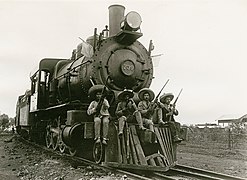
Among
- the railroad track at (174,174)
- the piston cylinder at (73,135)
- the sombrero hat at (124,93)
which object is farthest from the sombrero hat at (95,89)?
the railroad track at (174,174)

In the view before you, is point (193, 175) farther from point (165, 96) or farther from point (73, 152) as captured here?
point (73, 152)

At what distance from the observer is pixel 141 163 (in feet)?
20.7

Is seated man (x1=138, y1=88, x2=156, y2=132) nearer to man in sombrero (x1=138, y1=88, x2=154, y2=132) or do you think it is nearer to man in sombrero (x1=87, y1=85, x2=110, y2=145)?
man in sombrero (x1=138, y1=88, x2=154, y2=132)

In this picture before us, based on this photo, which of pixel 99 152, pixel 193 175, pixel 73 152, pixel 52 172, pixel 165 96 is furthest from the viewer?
pixel 73 152

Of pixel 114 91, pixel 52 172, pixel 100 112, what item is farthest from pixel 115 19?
pixel 52 172

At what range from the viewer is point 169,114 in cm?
753

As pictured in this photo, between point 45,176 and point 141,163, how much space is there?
6.08 ft

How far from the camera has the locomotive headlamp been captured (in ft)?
24.2

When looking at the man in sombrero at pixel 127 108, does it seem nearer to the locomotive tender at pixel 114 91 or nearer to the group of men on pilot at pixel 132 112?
the group of men on pilot at pixel 132 112

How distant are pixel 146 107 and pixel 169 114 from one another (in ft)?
2.37

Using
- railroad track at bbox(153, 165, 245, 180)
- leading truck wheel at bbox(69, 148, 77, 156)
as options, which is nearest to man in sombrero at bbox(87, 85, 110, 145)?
railroad track at bbox(153, 165, 245, 180)

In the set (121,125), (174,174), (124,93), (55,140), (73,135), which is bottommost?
(174,174)

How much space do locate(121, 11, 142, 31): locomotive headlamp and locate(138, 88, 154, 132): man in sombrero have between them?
1533mm

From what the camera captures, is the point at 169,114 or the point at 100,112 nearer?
the point at 100,112
